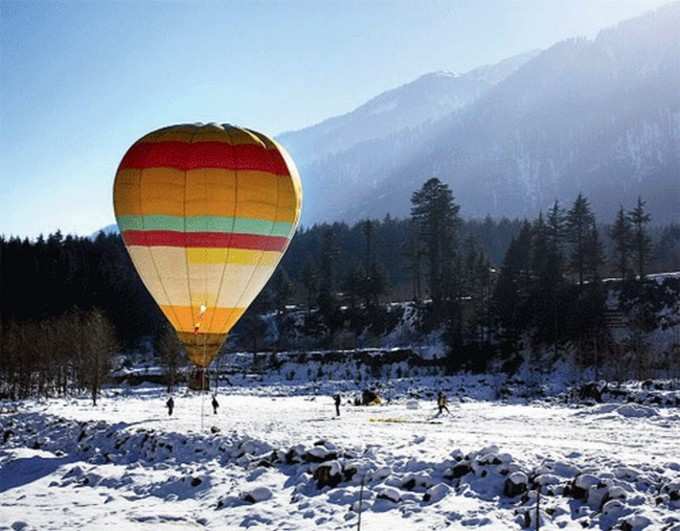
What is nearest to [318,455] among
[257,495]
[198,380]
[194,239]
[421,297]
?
[257,495]

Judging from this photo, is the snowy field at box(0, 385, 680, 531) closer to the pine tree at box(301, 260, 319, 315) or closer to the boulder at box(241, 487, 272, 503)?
the boulder at box(241, 487, 272, 503)

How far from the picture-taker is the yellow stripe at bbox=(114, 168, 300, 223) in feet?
55.0

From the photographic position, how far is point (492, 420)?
76.2 feet

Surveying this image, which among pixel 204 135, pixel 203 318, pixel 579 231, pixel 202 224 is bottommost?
pixel 203 318

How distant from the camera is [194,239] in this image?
17016 mm

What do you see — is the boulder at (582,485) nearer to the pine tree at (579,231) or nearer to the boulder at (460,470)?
the boulder at (460,470)

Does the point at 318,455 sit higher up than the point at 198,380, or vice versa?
the point at 198,380

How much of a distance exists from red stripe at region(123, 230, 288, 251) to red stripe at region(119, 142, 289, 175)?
163 centimetres

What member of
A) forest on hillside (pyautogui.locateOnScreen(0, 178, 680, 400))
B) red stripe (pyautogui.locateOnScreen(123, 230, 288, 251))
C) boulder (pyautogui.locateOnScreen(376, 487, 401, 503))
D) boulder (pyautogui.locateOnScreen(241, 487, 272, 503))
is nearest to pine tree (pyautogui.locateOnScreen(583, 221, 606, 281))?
forest on hillside (pyautogui.locateOnScreen(0, 178, 680, 400))

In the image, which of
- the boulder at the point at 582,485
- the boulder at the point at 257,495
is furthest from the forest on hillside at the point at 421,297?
the boulder at the point at 582,485

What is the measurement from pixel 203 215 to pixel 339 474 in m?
7.18

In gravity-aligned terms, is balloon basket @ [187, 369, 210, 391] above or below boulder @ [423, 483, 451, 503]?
above

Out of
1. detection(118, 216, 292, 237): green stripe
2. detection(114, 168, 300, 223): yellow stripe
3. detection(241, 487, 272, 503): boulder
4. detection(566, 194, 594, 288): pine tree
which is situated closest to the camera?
detection(241, 487, 272, 503): boulder

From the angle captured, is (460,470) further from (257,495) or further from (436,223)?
(436,223)
